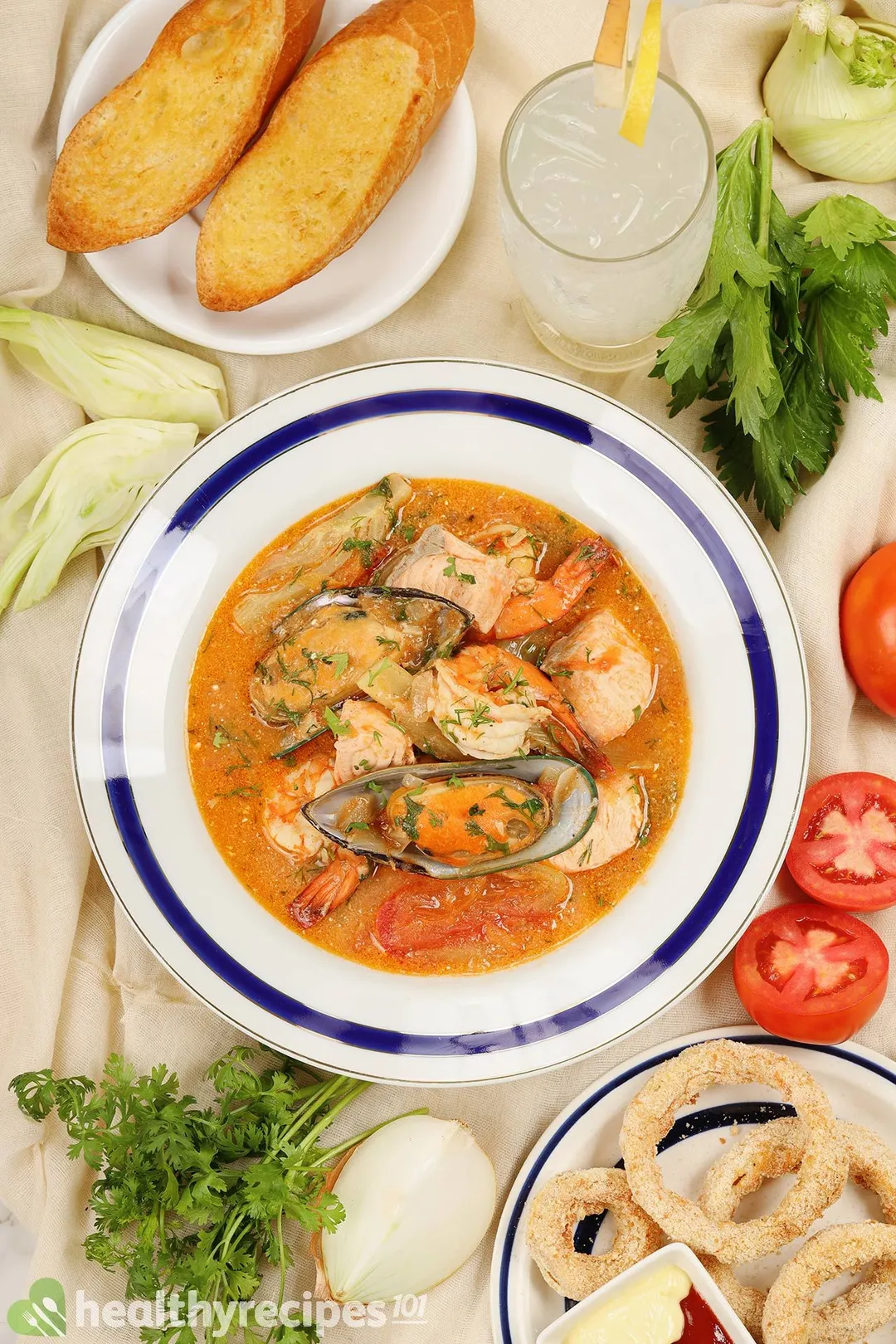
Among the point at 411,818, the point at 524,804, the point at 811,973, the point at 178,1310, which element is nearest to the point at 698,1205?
the point at 811,973

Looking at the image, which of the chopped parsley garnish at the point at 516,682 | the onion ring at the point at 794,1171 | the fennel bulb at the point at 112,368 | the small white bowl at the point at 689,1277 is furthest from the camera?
the fennel bulb at the point at 112,368

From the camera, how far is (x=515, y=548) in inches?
161

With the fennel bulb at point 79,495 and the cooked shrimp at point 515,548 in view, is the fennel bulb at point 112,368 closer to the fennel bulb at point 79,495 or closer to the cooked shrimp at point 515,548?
the fennel bulb at point 79,495

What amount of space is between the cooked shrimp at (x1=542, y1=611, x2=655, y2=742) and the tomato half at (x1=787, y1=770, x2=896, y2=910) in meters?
0.76

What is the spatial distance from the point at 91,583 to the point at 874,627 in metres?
3.07

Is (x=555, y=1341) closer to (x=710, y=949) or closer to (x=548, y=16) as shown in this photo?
(x=710, y=949)

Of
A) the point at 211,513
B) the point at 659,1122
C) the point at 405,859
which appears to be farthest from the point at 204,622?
the point at 659,1122

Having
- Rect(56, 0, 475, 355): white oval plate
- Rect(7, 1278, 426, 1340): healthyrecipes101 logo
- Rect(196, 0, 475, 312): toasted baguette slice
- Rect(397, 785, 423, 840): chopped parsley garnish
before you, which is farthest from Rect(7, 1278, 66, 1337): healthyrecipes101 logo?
Rect(196, 0, 475, 312): toasted baguette slice

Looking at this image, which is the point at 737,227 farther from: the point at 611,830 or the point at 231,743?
the point at 231,743

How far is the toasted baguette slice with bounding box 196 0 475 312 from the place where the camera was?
389 centimetres

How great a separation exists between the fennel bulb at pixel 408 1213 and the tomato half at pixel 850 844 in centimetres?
162

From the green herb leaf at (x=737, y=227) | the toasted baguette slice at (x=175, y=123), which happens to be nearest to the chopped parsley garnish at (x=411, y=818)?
the green herb leaf at (x=737, y=227)

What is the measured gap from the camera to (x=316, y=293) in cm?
427

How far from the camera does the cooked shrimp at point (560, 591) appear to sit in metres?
4.03
